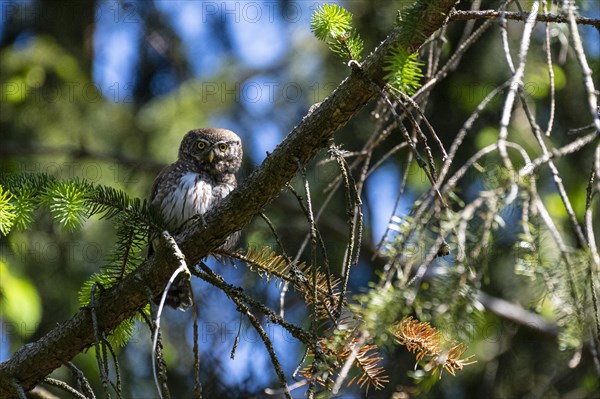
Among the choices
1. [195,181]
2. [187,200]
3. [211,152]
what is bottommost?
[187,200]

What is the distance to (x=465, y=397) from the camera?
569cm

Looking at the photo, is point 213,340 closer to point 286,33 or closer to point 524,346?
point 524,346

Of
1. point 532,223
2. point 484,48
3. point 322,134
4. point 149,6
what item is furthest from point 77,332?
Answer: point 149,6

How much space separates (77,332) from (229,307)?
3.21 metres

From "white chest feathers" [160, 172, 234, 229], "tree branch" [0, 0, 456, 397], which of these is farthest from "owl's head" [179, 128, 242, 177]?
"tree branch" [0, 0, 456, 397]

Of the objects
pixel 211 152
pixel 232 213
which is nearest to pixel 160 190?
pixel 211 152

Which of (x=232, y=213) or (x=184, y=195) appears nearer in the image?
(x=232, y=213)

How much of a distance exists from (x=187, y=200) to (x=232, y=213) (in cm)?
196

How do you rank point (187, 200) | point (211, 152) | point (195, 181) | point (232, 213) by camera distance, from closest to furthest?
point (232, 213)
point (187, 200)
point (195, 181)
point (211, 152)

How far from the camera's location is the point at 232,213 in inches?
99.1

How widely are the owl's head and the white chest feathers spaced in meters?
0.25

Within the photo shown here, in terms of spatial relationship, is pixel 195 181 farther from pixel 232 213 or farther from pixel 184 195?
pixel 232 213

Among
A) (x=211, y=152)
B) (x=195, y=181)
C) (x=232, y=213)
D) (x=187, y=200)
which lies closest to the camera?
(x=232, y=213)

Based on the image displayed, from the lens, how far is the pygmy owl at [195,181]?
175 inches
